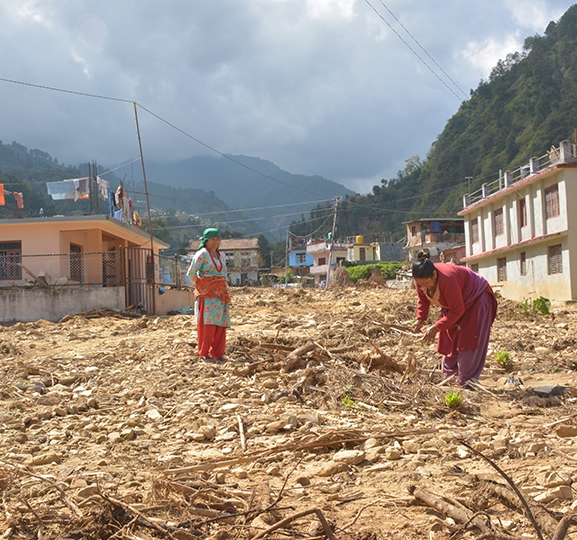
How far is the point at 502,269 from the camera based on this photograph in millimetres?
26078

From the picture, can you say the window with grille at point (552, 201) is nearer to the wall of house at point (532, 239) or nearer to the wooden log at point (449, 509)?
the wall of house at point (532, 239)

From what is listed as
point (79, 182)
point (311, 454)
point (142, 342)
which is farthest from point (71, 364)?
point (79, 182)

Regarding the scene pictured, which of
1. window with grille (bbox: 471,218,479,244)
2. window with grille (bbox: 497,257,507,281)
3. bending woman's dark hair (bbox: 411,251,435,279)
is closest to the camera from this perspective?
bending woman's dark hair (bbox: 411,251,435,279)

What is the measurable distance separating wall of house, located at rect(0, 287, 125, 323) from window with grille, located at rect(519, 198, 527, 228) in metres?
16.2

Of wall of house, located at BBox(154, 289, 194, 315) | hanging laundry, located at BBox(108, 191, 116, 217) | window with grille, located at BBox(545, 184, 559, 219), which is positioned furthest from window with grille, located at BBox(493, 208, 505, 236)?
hanging laundry, located at BBox(108, 191, 116, 217)

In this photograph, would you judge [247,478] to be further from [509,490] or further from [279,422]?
[509,490]

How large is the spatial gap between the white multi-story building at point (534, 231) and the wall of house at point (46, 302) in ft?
49.8

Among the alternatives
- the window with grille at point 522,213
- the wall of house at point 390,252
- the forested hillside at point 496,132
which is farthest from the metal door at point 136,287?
the wall of house at point 390,252

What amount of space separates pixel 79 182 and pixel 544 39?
2198 inches

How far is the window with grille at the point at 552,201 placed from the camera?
67.3ft

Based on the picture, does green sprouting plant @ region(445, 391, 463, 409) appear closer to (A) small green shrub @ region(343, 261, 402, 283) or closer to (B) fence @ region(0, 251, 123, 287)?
(B) fence @ region(0, 251, 123, 287)

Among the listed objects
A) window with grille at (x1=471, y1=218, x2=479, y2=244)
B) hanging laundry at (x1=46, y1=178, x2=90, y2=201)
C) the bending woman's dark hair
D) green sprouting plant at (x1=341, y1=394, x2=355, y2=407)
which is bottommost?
green sprouting plant at (x1=341, y1=394, x2=355, y2=407)

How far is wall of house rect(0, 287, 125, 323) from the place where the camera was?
15969mm

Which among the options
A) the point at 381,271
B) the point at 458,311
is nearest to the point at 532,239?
the point at 458,311
